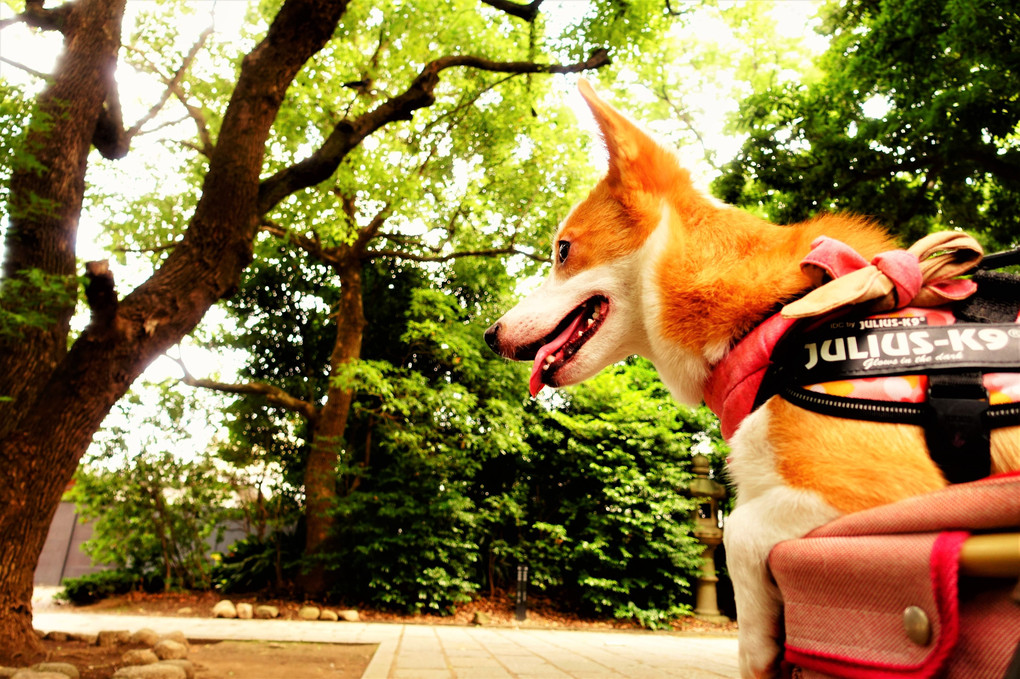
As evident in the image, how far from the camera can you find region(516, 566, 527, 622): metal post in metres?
10.1

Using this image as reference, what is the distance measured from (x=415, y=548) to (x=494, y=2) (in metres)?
8.37

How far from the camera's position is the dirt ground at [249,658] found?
4.96 m

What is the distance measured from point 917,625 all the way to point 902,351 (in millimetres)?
428

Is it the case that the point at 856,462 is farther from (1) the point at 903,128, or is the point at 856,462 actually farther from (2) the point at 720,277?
(1) the point at 903,128

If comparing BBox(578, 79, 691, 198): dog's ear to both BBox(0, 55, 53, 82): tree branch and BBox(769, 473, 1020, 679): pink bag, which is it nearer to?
BBox(769, 473, 1020, 679): pink bag

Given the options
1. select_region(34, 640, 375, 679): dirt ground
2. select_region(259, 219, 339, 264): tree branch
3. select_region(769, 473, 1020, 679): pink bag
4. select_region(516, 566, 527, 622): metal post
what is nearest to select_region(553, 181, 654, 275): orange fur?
select_region(769, 473, 1020, 679): pink bag

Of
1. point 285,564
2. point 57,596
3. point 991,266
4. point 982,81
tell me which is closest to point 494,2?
point 982,81

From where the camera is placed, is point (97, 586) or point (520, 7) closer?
point (520, 7)

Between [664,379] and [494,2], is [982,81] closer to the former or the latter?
[494,2]

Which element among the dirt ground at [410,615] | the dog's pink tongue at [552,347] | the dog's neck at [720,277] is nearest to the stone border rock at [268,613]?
the dirt ground at [410,615]

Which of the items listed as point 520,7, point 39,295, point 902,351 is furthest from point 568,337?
point 520,7

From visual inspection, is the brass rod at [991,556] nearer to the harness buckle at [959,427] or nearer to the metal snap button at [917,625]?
the metal snap button at [917,625]

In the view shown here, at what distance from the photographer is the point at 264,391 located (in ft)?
36.4

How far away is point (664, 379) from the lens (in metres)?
1.48
